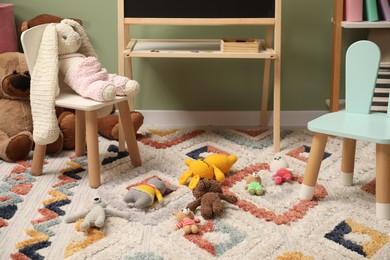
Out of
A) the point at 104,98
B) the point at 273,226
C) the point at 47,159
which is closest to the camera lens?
the point at 273,226

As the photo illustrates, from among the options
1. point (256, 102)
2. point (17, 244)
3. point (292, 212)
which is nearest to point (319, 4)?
point (256, 102)

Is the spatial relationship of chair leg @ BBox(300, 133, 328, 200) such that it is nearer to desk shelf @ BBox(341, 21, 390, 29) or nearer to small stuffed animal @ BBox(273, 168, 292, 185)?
small stuffed animal @ BBox(273, 168, 292, 185)

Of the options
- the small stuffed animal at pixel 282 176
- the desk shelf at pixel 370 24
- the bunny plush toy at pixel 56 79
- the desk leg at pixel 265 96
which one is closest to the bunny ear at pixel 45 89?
the bunny plush toy at pixel 56 79

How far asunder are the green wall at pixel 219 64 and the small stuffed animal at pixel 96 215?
1.02 m

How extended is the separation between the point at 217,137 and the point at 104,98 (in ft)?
2.52

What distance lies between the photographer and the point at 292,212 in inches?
64.4

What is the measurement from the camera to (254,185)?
1784 mm

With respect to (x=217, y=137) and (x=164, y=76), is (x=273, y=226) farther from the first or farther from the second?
(x=164, y=76)

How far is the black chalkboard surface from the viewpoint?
2.10 meters

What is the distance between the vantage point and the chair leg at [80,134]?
2.05 metres

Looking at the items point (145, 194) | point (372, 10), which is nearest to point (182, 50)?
point (145, 194)

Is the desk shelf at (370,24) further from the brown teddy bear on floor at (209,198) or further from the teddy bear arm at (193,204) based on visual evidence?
the teddy bear arm at (193,204)

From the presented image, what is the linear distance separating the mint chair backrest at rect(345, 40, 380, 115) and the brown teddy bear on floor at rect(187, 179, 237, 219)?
566 millimetres

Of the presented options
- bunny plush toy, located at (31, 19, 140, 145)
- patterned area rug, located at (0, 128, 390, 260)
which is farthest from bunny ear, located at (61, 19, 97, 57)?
patterned area rug, located at (0, 128, 390, 260)
